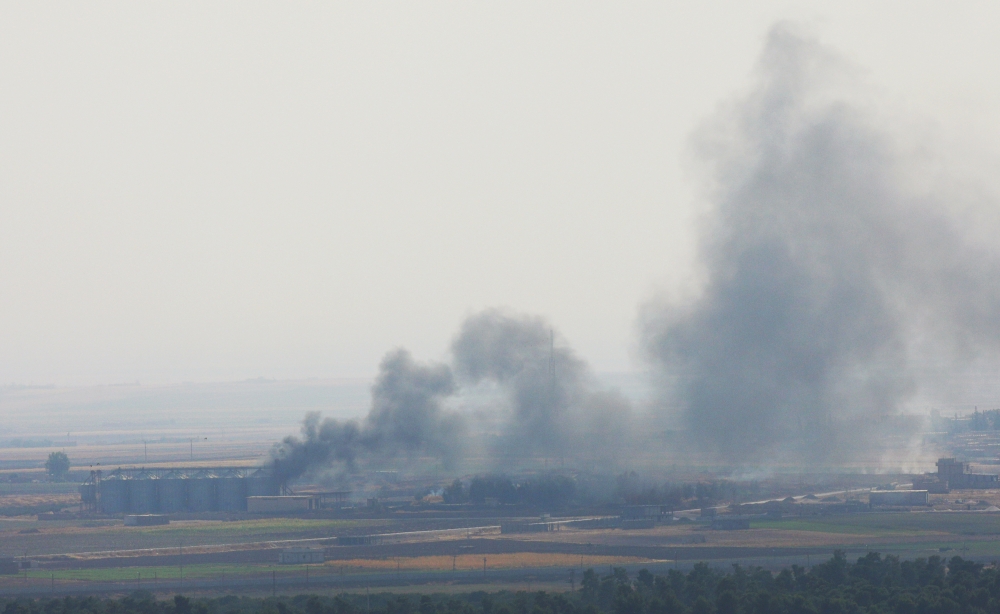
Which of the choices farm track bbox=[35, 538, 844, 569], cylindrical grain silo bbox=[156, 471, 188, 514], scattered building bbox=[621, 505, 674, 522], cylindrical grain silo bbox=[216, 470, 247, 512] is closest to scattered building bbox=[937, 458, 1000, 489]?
scattered building bbox=[621, 505, 674, 522]

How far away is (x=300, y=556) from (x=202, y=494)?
41.8 meters

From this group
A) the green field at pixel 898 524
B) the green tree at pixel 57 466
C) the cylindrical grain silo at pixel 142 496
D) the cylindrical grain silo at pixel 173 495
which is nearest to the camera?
the green field at pixel 898 524

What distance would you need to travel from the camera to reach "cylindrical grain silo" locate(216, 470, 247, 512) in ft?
427

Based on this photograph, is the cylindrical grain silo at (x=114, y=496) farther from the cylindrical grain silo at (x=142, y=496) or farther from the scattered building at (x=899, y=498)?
the scattered building at (x=899, y=498)

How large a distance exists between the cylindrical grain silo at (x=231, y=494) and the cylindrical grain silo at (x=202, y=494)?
56 centimetres

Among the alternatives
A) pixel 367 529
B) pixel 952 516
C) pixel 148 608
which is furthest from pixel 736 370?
pixel 148 608

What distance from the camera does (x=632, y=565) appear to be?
275 ft

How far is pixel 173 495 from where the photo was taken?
5162 inches

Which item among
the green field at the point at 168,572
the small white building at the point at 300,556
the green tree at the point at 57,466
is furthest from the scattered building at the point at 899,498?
the green tree at the point at 57,466

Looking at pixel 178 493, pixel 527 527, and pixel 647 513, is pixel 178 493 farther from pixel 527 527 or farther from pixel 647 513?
pixel 647 513

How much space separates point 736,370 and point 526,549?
43.5 meters

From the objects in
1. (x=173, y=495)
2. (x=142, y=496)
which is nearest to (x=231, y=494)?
(x=173, y=495)

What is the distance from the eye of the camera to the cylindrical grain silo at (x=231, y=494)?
427ft

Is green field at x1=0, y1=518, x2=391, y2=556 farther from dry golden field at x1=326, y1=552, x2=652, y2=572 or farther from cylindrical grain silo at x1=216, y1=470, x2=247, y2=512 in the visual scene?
dry golden field at x1=326, y1=552, x2=652, y2=572
